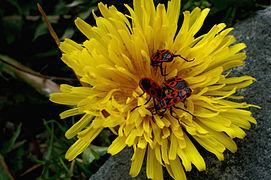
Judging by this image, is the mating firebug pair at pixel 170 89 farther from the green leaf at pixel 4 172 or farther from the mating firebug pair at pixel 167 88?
the green leaf at pixel 4 172

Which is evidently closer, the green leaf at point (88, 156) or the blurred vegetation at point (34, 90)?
the green leaf at point (88, 156)

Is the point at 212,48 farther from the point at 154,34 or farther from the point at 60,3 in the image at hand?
the point at 60,3

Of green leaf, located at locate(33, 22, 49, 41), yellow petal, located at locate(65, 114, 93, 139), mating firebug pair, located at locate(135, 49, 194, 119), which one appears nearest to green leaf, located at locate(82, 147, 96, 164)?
yellow petal, located at locate(65, 114, 93, 139)

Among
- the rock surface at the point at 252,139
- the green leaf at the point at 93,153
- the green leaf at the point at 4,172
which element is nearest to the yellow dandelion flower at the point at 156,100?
the rock surface at the point at 252,139

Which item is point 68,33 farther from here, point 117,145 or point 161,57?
point 117,145

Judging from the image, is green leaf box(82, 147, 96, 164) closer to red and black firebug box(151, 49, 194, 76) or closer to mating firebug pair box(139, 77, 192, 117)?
mating firebug pair box(139, 77, 192, 117)

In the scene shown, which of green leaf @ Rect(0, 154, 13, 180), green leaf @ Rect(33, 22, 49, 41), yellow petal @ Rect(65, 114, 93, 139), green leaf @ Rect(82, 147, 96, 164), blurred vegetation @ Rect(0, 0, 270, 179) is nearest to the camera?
yellow petal @ Rect(65, 114, 93, 139)
